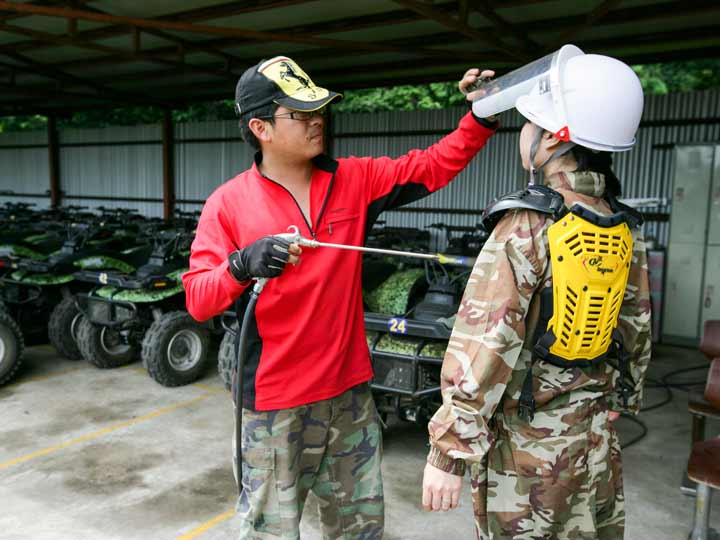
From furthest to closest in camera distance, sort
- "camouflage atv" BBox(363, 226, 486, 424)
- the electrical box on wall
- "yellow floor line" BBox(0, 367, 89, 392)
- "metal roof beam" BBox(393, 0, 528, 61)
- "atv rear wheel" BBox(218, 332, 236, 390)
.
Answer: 1. the electrical box on wall
2. "yellow floor line" BBox(0, 367, 89, 392)
3. "metal roof beam" BBox(393, 0, 528, 61)
4. "atv rear wheel" BBox(218, 332, 236, 390)
5. "camouflage atv" BBox(363, 226, 486, 424)

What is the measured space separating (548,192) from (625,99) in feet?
0.97

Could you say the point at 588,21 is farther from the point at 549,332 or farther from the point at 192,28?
the point at 549,332

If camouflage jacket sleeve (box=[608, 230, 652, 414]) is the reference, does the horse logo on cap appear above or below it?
above

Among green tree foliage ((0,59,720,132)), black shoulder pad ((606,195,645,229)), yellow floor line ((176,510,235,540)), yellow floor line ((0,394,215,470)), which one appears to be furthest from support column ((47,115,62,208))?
black shoulder pad ((606,195,645,229))

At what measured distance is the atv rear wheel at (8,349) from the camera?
5.44m

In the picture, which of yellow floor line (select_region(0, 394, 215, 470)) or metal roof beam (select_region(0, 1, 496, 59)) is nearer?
yellow floor line (select_region(0, 394, 215, 470))

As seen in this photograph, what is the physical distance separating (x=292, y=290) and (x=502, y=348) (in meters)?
0.77

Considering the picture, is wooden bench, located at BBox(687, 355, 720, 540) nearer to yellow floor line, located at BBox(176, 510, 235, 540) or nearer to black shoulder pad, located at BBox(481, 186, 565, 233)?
black shoulder pad, located at BBox(481, 186, 565, 233)

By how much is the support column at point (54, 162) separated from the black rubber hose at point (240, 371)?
15.3 meters

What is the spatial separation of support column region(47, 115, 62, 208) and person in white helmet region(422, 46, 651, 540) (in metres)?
16.1

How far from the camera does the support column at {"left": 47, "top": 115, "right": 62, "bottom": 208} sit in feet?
51.3

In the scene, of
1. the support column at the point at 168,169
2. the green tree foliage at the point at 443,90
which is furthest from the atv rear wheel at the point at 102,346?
the green tree foliage at the point at 443,90

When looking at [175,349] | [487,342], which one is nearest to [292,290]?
[487,342]

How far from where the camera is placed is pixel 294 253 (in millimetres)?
1857
